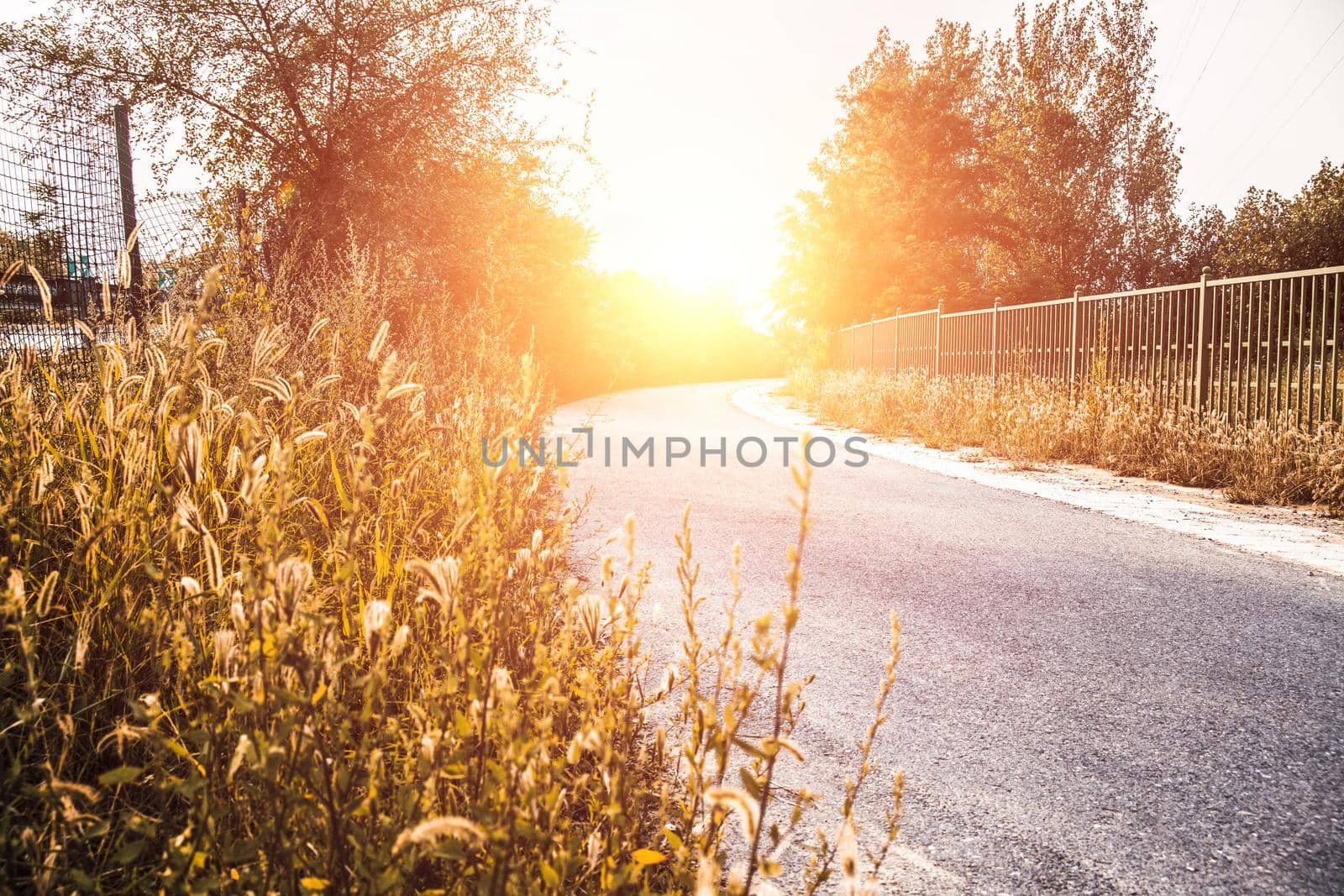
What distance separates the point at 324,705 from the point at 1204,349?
11476 mm

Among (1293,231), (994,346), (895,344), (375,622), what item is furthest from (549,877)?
(1293,231)

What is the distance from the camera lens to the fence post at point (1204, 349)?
1019 centimetres

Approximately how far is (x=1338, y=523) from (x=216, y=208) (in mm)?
10760

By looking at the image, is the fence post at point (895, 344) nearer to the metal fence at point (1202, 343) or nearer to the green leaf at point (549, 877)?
the metal fence at point (1202, 343)

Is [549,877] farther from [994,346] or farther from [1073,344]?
[994,346]

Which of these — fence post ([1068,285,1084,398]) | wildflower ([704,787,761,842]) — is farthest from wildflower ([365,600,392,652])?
fence post ([1068,285,1084,398])

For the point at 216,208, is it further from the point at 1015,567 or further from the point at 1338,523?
the point at 1338,523

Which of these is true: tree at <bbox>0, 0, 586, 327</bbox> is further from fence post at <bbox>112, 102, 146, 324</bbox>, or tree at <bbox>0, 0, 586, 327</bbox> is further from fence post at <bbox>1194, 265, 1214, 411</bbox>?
fence post at <bbox>1194, 265, 1214, 411</bbox>

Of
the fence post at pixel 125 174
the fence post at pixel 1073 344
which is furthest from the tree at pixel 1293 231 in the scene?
the fence post at pixel 125 174

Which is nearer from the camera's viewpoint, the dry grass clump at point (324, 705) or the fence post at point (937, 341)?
the dry grass clump at point (324, 705)

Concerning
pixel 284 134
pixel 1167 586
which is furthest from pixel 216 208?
pixel 1167 586

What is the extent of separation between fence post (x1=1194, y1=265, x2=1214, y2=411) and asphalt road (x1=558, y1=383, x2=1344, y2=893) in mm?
4550

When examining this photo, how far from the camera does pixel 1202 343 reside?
1027 centimetres

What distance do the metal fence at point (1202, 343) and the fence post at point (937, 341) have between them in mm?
1785
